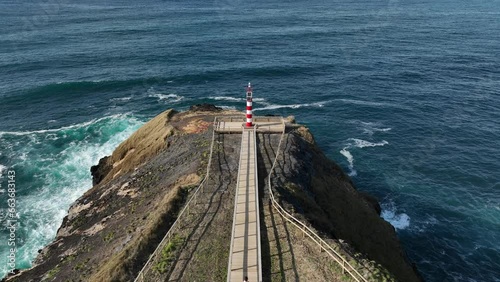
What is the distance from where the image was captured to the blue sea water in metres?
49.8

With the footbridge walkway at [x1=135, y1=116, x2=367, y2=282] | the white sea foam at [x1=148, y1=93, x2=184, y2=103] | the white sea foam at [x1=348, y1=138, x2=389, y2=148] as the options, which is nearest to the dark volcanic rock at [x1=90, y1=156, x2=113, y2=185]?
the footbridge walkway at [x1=135, y1=116, x2=367, y2=282]

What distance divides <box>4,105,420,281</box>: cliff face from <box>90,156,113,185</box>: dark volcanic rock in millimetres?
763

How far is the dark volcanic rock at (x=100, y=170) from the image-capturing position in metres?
52.3

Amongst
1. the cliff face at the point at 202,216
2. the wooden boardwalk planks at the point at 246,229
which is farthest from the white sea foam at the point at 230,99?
the wooden boardwalk planks at the point at 246,229

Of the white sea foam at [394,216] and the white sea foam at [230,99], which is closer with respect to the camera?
the white sea foam at [394,216]

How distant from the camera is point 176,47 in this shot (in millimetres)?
120188

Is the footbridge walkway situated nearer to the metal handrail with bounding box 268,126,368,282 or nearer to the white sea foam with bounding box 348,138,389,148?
the metal handrail with bounding box 268,126,368,282

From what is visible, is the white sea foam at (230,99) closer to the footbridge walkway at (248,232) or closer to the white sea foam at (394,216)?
the white sea foam at (394,216)

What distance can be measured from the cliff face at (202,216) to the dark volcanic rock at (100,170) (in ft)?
2.50

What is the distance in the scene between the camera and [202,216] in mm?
29547

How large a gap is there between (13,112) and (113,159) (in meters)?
38.4

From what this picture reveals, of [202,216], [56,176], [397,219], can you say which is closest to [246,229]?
[202,216]

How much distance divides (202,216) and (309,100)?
59.0 meters

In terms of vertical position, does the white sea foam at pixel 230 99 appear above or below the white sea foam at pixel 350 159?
above
